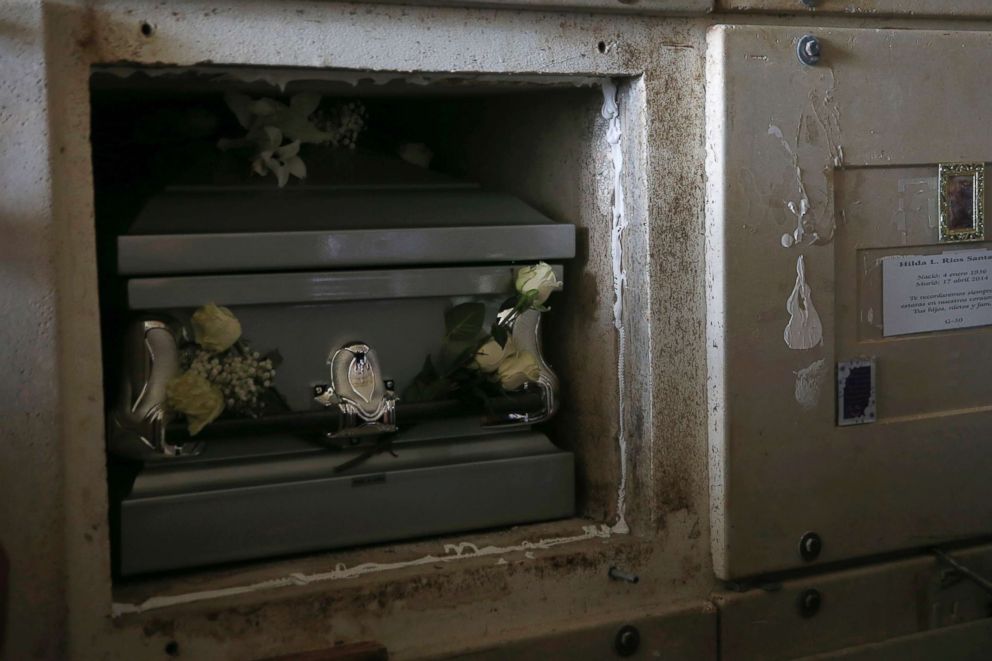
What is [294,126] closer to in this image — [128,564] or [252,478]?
[252,478]

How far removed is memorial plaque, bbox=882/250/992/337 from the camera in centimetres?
187

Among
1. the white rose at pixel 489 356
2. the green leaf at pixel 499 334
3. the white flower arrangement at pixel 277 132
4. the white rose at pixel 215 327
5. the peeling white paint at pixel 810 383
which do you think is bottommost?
the peeling white paint at pixel 810 383

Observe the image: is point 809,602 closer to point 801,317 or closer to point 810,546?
point 810,546

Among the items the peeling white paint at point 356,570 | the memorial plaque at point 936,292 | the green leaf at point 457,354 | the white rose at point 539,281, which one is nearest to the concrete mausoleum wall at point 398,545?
the peeling white paint at point 356,570

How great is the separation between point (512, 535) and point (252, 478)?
1.39 ft

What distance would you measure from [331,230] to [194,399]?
0.32m

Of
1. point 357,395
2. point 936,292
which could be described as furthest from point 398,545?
point 936,292

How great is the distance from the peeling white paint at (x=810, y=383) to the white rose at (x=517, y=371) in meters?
0.43

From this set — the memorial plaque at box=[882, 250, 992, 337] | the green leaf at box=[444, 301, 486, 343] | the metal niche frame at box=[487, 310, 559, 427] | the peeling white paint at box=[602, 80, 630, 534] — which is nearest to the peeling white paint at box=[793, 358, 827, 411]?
the memorial plaque at box=[882, 250, 992, 337]

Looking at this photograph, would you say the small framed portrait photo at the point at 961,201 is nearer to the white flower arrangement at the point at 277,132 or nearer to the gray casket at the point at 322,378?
the gray casket at the point at 322,378

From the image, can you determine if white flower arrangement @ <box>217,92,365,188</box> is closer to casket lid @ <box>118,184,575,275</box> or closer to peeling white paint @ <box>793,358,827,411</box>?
casket lid @ <box>118,184,575,275</box>

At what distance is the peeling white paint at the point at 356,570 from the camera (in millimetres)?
1513

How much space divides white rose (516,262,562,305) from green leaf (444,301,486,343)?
0.08m

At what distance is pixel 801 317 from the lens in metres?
1.79
